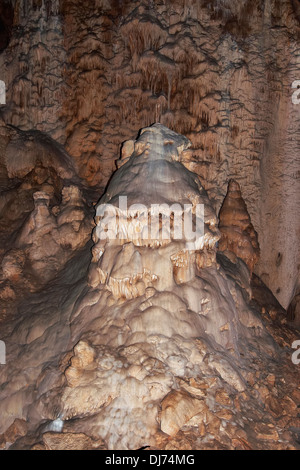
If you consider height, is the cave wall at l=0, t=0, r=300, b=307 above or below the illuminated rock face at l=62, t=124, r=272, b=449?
above

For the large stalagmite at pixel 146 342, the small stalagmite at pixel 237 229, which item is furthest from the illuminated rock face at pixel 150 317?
the small stalagmite at pixel 237 229

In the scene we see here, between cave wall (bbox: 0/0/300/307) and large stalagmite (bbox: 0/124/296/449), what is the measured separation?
3332 millimetres

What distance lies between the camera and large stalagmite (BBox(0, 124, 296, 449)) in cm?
452

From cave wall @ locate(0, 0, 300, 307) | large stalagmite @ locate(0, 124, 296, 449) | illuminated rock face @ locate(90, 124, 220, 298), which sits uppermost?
cave wall @ locate(0, 0, 300, 307)

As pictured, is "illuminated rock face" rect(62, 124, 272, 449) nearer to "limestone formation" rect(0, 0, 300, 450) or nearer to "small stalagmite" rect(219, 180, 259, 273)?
"limestone formation" rect(0, 0, 300, 450)

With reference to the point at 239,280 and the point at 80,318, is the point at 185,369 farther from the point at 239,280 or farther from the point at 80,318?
the point at 239,280

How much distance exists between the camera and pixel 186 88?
33.4ft

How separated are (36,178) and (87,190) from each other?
1424mm

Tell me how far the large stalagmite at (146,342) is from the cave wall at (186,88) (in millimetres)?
3332

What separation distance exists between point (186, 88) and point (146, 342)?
7.33 metres

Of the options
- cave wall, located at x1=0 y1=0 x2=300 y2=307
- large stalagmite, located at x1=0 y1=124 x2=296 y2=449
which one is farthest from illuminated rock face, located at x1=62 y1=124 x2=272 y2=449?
cave wall, located at x1=0 y1=0 x2=300 y2=307

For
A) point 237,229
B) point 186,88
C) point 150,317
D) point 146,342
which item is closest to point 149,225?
point 150,317

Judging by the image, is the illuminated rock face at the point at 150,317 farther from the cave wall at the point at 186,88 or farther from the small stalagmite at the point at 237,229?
the cave wall at the point at 186,88

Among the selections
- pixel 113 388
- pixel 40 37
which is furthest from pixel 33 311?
pixel 40 37
